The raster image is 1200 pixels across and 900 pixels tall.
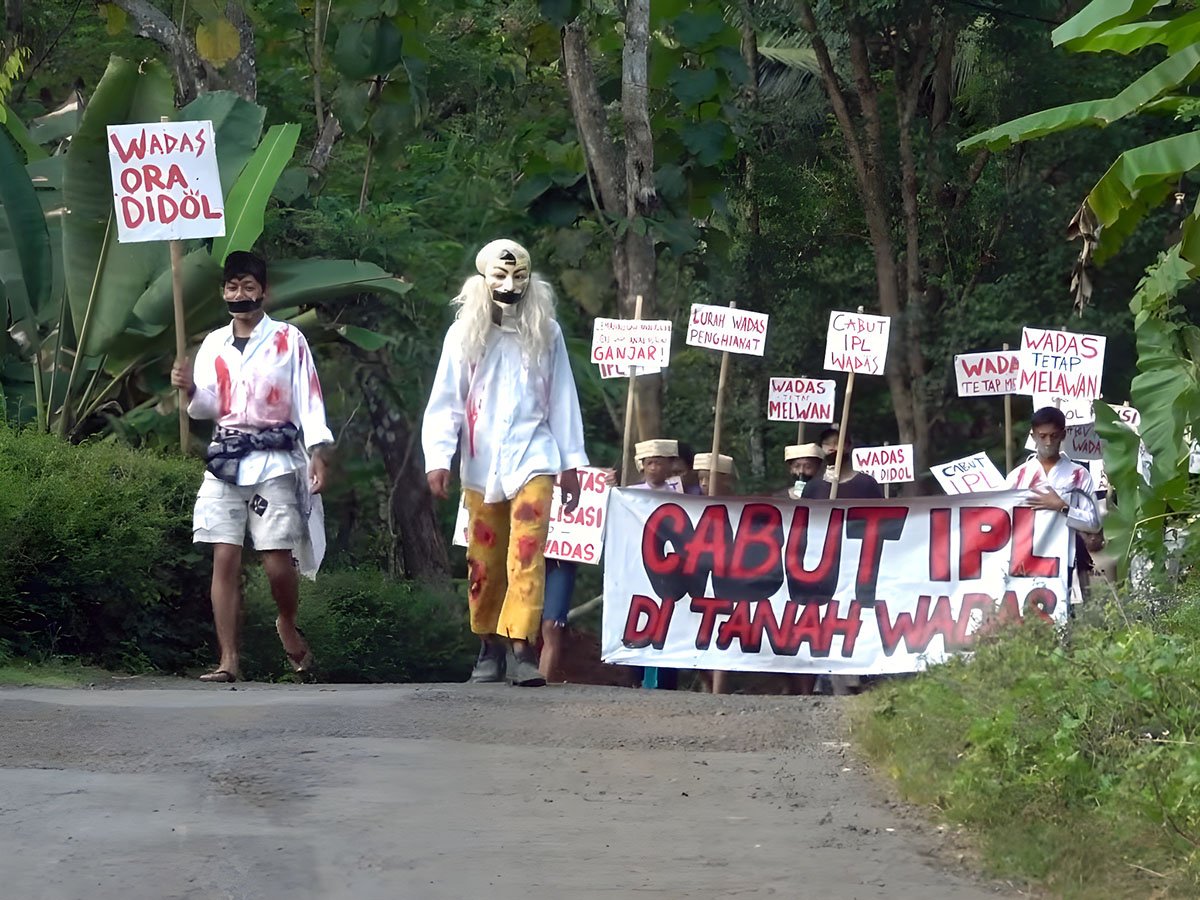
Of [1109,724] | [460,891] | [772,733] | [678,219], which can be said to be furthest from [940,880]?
[678,219]

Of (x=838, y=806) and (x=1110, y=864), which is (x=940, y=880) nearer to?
(x=1110, y=864)

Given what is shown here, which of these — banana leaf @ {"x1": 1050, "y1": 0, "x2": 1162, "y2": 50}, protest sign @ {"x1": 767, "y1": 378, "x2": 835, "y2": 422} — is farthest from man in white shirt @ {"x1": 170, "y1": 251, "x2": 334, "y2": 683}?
protest sign @ {"x1": 767, "y1": 378, "x2": 835, "y2": 422}

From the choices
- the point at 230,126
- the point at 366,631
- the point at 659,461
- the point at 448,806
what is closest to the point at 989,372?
the point at 659,461

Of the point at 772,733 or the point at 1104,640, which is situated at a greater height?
the point at 1104,640

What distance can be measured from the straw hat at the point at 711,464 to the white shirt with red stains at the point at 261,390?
15.0ft

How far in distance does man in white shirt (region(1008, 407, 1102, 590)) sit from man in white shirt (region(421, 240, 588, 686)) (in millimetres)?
3662

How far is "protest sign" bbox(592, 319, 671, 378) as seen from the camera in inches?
584

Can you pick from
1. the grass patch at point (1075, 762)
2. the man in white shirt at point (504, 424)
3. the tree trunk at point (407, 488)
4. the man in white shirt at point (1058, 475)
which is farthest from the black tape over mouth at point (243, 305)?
the tree trunk at point (407, 488)

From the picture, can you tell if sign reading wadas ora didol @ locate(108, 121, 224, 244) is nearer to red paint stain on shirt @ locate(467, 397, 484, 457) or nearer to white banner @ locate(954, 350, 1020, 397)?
red paint stain on shirt @ locate(467, 397, 484, 457)

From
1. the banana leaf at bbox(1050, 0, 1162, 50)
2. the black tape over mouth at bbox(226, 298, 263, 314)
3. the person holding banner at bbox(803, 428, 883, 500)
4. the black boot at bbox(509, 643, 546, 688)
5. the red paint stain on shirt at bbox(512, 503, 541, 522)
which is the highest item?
the banana leaf at bbox(1050, 0, 1162, 50)

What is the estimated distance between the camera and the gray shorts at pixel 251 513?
10016 millimetres

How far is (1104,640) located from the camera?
274 inches

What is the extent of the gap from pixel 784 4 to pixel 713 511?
10.5 meters

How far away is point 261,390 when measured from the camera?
393 inches
